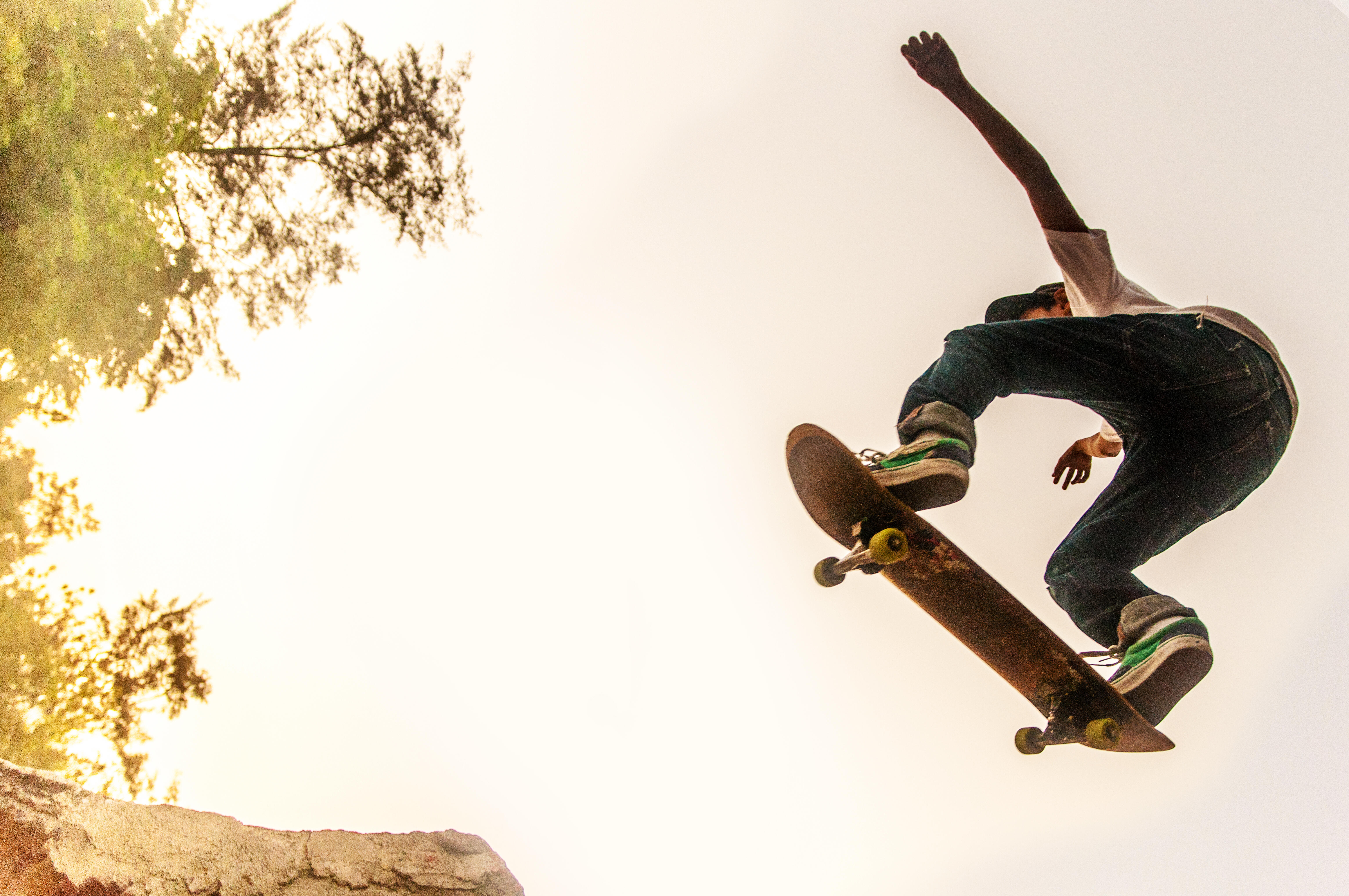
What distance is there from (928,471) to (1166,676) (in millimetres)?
711

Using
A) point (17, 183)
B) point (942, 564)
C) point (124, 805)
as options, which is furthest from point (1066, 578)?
point (17, 183)

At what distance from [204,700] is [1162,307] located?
3846 mm

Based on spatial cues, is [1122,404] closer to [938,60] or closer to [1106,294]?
[1106,294]

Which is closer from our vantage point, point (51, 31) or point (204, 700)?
point (51, 31)

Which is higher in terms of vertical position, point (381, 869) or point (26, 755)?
point (26, 755)

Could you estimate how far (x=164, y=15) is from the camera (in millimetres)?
3240

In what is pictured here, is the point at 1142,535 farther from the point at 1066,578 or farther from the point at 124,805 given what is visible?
the point at 124,805

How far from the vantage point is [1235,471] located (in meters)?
1.80

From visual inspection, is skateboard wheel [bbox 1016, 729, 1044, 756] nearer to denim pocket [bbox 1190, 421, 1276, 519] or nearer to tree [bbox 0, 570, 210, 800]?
denim pocket [bbox 1190, 421, 1276, 519]

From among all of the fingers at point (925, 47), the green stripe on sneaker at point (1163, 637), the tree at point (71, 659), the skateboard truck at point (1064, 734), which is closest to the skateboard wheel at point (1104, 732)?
the skateboard truck at point (1064, 734)

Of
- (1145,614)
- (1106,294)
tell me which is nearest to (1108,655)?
(1145,614)

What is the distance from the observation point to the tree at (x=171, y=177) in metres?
2.75

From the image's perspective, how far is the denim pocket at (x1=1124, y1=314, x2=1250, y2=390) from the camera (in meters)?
1.67

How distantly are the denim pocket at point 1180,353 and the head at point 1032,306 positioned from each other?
363mm
